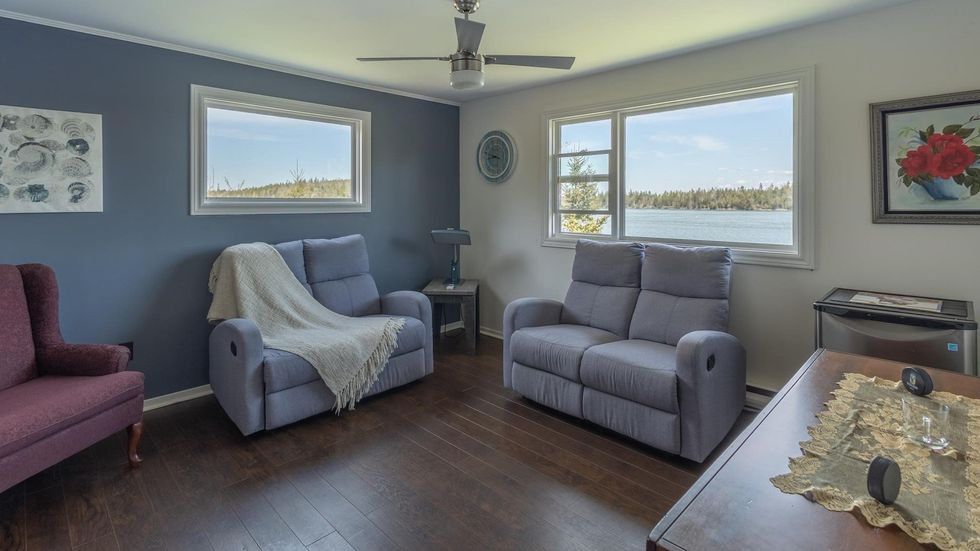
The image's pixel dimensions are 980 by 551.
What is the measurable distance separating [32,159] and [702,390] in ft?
13.0

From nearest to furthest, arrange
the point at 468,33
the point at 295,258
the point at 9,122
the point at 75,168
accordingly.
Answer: the point at 468,33
the point at 9,122
the point at 75,168
the point at 295,258

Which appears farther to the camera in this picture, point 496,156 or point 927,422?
point 496,156

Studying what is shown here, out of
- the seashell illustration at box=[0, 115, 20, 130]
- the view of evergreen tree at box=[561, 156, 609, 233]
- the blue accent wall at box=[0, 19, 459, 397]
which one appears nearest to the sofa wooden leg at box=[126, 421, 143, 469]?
the blue accent wall at box=[0, 19, 459, 397]

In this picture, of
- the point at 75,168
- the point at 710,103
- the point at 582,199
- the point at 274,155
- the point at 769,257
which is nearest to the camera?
the point at 75,168

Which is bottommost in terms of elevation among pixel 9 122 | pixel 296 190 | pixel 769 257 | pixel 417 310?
pixel 417 310

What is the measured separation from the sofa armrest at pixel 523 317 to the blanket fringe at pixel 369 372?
77 cm

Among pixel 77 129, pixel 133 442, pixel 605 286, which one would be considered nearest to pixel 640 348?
pixel 605 286

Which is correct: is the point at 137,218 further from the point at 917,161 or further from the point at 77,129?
the point at 917,161

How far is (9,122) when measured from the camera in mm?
2834

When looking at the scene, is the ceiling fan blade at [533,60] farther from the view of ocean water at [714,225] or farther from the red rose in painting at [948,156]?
the red rose in painting at [948,156]

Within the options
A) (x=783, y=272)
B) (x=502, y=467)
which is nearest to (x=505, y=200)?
(x=783, y=272)

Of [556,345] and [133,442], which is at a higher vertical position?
[556,345]

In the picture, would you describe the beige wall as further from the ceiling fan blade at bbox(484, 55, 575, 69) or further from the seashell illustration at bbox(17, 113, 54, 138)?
the seashell illustration at bbox(17, 113, 54, 138)

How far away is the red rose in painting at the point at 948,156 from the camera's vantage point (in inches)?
102
